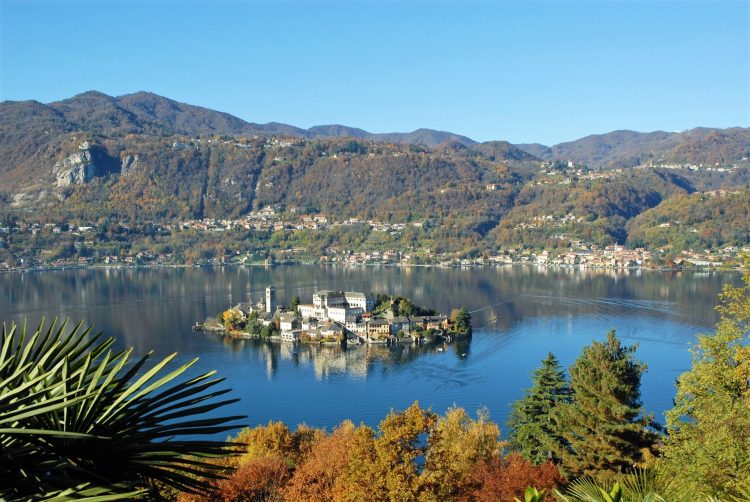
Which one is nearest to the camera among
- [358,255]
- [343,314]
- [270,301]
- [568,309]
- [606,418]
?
[606,418]

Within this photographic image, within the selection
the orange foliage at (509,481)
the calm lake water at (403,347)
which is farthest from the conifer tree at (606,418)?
the calm lake water at (403,347)

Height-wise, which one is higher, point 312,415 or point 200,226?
point 200,226

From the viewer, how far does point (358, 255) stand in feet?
134

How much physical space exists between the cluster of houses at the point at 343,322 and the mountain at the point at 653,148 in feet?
197

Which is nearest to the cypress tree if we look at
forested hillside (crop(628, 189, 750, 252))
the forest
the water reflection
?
the forest

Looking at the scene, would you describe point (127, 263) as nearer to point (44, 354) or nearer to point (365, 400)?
point (365, 400)

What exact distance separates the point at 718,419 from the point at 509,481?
1.65 meters

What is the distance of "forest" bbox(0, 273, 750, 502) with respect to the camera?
3.08 ft

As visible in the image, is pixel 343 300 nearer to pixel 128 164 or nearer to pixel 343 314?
pixel 343 314

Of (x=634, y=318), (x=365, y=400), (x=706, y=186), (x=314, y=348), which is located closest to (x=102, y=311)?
(x=314, y=348)

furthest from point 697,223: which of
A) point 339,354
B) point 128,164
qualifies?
point 128,164

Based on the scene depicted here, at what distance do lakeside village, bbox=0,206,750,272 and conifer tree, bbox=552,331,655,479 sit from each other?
1141 inches

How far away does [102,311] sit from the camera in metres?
19.5

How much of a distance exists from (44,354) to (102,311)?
778 inches
